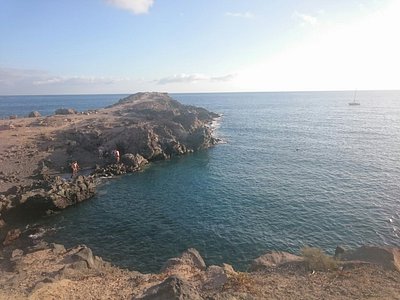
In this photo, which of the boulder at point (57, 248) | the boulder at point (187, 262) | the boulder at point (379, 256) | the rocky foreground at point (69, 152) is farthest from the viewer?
the rocky foreground at point (69, 152)

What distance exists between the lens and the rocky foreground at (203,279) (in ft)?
68.9

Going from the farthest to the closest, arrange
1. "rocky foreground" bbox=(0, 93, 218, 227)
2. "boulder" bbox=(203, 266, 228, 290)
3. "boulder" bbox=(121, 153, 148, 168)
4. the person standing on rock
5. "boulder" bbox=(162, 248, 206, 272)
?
"boulder" bbox=(121, 153, 148, 168) < the person standing on rock < "rocky foreground" bbox=(0, 93, 218, 227) < "boulder" bbox=(162, 248, 206, 272) < "boulder" bbox=(203, 266, 228, 290)

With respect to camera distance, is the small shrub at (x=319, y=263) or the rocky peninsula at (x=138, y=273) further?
the small shrub at (x=319, y=263)

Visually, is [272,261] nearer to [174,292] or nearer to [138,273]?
[138,273]

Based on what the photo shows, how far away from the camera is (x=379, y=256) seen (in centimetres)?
Answer: 2666

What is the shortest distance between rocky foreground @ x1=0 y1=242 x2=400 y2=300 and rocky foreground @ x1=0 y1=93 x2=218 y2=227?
16.8m

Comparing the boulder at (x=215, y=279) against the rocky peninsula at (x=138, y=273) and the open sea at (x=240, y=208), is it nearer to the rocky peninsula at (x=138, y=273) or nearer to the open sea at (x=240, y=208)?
the rocky peninsula at (x=138, y=273)

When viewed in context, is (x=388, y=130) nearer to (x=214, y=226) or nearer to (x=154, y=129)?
(x=154, y=129)

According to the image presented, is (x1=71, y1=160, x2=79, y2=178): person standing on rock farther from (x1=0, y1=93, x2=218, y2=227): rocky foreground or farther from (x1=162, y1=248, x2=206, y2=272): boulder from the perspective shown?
(x1=162, y1=248, x2=206, y2=272): boulder

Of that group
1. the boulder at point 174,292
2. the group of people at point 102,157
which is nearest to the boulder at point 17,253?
the boulder at point 174,292

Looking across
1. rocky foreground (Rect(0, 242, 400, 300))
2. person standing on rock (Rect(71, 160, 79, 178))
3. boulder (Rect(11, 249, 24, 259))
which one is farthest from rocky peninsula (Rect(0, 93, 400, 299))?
person standing on rock (Rect(71, 160, 79, 178))

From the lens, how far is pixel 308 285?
73.7ft

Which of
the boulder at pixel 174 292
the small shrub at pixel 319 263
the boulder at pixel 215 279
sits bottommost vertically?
the boulder at pixel 215 279

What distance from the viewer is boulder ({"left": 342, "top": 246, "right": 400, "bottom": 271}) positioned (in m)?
25.5
